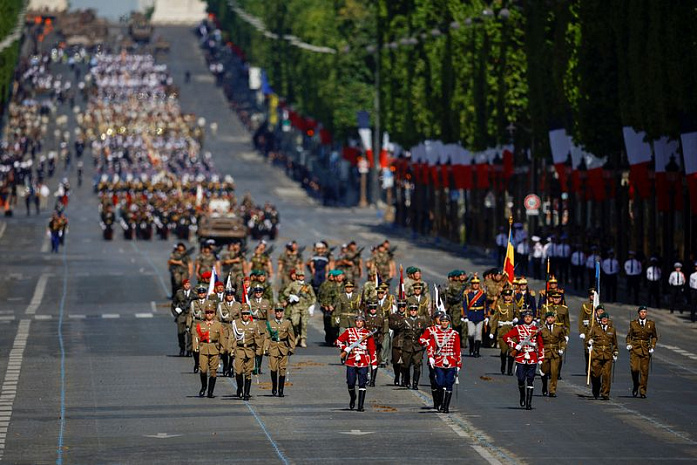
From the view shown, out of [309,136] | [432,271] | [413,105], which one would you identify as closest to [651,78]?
[432,271]

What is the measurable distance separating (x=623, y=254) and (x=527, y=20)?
55.8 ft

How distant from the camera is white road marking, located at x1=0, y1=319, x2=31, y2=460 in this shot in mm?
33500

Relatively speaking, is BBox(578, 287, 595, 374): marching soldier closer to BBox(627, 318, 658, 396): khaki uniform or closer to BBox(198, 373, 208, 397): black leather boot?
BBox(627, 318, 658, 396): khaki uniform

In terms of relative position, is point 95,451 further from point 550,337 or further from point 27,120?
point 27,120

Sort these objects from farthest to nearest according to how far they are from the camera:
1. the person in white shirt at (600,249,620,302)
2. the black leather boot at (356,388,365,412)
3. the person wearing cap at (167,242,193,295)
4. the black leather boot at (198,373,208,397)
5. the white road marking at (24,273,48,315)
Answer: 1. the person in white shirt at (600,249,620,302)
2. the white road marking at (24,273,48,315)
3. the person wearing cap at (167,242,193,295)
4. the black leather boot at (198,373,208,397)
5. the black leather boot at (356,388,365,412)

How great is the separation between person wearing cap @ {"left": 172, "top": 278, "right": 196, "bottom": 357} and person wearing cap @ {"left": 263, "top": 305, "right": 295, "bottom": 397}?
19.1 feet

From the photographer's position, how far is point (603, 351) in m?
36.3

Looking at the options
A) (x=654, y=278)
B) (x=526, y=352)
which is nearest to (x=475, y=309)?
(x=526, y=352)

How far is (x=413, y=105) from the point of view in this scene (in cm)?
11581

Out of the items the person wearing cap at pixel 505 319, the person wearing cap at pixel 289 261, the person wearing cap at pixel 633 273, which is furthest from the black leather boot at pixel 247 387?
the person wearing cap at pixel 633 273

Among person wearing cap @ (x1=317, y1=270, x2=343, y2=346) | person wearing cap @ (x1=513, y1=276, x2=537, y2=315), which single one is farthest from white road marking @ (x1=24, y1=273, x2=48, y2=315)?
person wearing cap @ (x1=513, y1=276, x2=537, y2=315)

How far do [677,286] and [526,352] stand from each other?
76.9ft

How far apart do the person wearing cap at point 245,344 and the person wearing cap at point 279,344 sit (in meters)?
0.19

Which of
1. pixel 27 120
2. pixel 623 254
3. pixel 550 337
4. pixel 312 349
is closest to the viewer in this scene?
pixel 550 337
